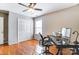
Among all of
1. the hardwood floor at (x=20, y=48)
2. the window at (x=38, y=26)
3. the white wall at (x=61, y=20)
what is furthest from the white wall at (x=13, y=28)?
the white wall at (x=61, y=20)

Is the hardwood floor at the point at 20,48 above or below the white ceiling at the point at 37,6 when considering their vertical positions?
below

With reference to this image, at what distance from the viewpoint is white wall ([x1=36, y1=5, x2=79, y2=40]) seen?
84.8 inches

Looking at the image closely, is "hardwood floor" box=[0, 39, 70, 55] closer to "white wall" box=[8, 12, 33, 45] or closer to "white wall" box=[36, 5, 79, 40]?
"white wall" box=[8, 12, 33, 45]

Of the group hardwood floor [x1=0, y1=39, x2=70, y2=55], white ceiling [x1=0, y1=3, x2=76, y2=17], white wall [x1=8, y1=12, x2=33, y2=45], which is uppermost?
white ceiling [x1=0, y1=3, x2=76, y2=17]

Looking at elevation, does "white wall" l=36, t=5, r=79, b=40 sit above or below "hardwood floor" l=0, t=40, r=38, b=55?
above

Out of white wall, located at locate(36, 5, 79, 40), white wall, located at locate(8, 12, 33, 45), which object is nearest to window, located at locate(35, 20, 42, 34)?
white wall, located at locate(36, 5, 79, 40)

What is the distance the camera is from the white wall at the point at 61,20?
2.15 meters

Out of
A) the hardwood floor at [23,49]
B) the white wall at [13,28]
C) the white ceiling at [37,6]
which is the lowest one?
the hardwood floor at [23,49]

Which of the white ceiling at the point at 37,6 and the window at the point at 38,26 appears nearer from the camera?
the white ceiling at the point at 37,6

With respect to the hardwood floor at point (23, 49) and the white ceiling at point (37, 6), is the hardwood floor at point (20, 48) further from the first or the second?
the white ceiling at point (37, 6)

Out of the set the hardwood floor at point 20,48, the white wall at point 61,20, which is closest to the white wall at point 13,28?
the hardwood floor at point 20,48

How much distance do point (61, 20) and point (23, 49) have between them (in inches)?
34.0

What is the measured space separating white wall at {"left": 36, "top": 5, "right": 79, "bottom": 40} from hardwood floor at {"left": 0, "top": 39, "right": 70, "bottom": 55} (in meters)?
0.31

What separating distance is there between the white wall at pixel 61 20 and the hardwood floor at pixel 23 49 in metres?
0.31
